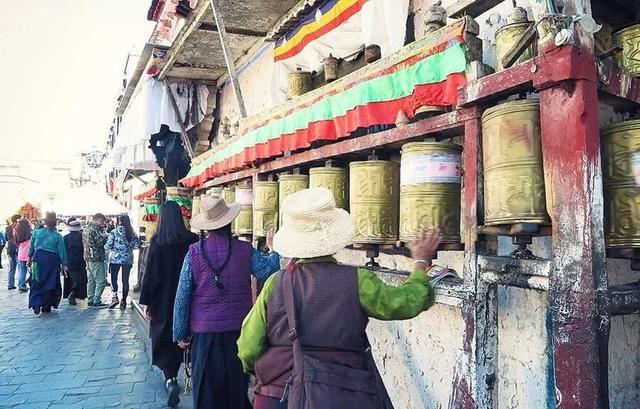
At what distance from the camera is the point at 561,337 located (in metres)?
1.76

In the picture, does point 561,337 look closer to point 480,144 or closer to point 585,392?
point 585,392

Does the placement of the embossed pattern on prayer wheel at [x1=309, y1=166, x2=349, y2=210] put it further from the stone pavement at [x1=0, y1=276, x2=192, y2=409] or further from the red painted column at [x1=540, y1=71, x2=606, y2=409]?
the stone pavement at [x1=0, y1=276, x2=192, y2=409]

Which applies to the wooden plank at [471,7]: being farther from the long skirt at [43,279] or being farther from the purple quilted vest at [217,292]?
the long skirt at [43,279]

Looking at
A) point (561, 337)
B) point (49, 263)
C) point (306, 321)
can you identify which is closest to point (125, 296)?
point (49, 263)

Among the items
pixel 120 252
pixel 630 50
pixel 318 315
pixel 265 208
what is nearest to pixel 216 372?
pixel 265 208

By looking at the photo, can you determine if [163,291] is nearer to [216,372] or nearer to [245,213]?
[245,213]

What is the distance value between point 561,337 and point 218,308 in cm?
222

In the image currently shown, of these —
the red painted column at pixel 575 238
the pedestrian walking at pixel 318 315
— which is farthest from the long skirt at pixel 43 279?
the red painted column at pixel 575 238

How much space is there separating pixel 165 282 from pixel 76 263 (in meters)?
6.48

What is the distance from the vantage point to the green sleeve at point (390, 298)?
1967 millimetres

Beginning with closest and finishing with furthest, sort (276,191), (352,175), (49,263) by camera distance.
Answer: (352,175) < (276,191) < (49,263)

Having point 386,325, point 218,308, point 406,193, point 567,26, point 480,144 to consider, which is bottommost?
point 386,325

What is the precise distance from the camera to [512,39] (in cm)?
227

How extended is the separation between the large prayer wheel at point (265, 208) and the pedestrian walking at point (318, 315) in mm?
2021
